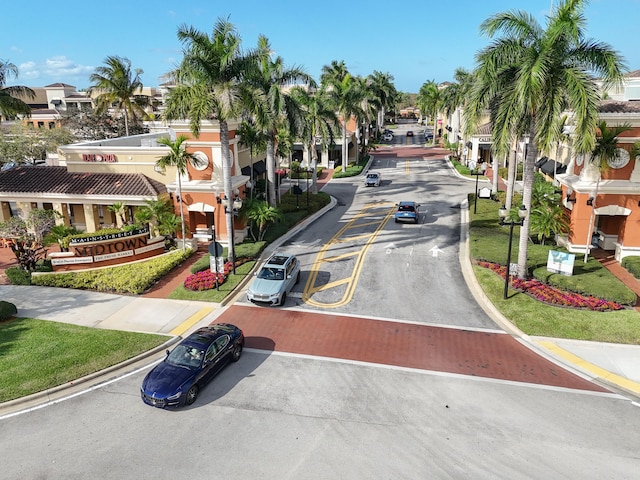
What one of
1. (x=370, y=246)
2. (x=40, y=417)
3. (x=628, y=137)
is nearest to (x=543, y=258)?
(x=628, y=137)

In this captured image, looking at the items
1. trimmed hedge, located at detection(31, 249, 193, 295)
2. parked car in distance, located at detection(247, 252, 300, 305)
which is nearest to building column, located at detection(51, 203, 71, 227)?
trimmed hedge, located at detection(31, 249, 193, 295)

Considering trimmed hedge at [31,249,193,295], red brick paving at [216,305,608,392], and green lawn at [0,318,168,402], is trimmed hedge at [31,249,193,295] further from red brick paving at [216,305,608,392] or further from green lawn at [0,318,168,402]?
red brick paving at [216,305,608,392]

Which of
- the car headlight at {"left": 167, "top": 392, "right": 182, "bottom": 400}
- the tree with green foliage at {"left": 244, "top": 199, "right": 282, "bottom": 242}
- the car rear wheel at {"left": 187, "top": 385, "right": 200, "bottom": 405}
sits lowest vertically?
the car rear wheel at {"left": 187, "top": 385, "right": 200, "bottom": 405}

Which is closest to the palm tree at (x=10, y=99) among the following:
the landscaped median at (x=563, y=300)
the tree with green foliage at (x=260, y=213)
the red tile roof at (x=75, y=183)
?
the red tile roof at (x=75, y=183)

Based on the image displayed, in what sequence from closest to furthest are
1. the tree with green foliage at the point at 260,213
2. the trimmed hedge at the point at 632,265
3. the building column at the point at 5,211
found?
1. the trimmed hedge at the point at 632,265
2. the tree with green foliage at the point at 260,213
3. the building column at the point at 5,211

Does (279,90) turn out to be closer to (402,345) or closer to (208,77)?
(208,77)

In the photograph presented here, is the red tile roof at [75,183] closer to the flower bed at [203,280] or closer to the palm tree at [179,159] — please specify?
the palm tree at [179,159]
